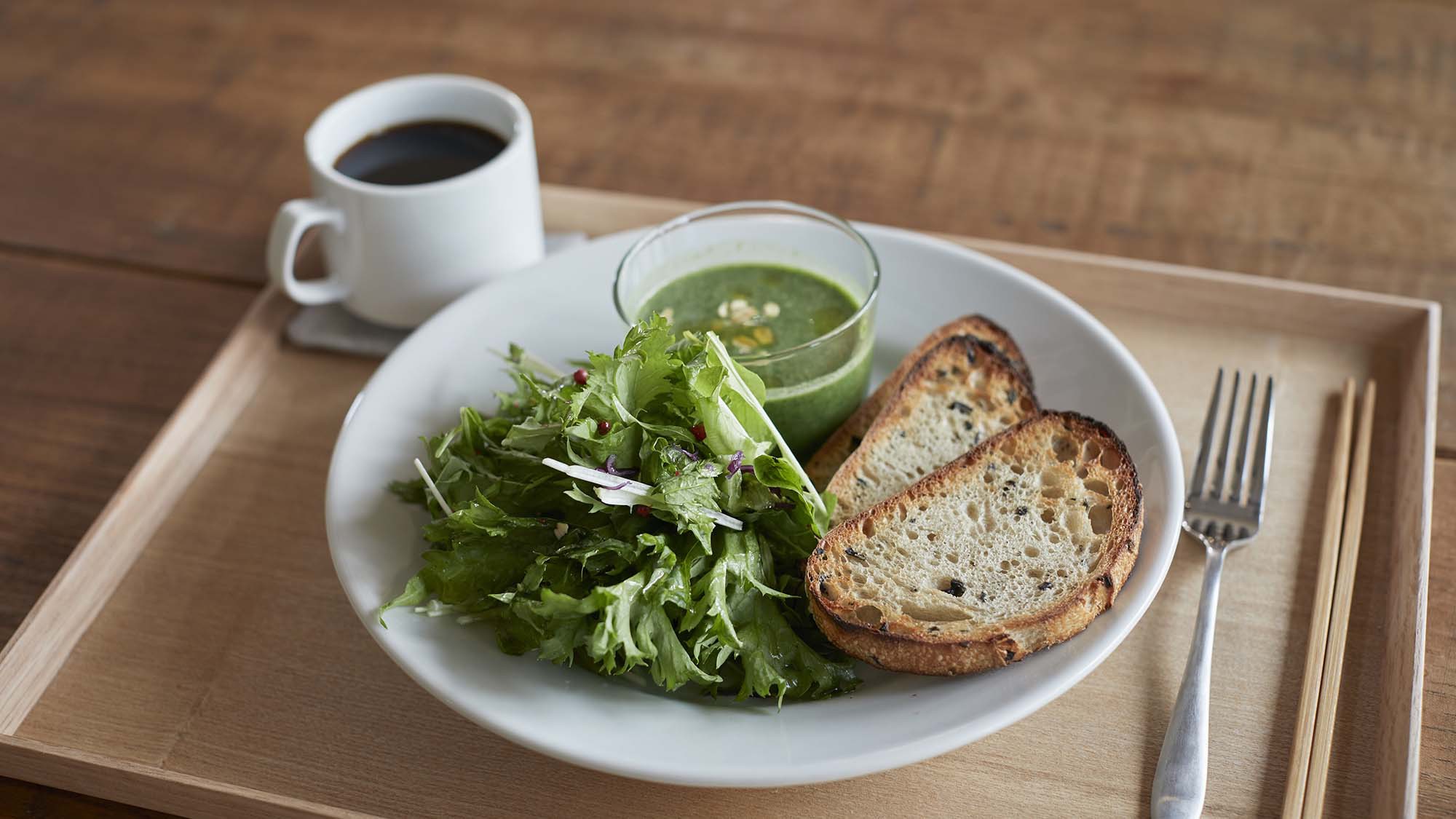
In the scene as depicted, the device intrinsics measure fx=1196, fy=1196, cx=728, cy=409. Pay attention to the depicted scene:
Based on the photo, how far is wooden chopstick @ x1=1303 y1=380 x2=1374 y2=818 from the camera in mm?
1588

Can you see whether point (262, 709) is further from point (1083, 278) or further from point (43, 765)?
point (1083, 278)

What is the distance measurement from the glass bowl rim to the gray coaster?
0.49 m

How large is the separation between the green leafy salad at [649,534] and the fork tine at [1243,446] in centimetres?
71

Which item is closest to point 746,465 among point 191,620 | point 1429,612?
point 191,620

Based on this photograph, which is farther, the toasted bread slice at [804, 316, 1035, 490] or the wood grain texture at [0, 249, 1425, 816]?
the toasted bread slice at [804, 316, 1035, 490]

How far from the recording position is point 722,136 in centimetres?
312

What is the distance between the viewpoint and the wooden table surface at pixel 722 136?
8.45 feet

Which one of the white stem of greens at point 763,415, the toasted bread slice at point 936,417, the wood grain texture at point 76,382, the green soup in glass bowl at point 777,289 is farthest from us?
the wood grain texture at point 76,382

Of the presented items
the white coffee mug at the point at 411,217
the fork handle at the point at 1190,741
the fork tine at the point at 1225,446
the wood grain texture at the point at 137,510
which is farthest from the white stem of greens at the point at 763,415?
the wood grain texture at the point at 137,510

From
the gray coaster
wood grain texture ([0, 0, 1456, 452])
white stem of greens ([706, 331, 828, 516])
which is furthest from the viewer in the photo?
wood grain texture ([0, 0, 1456, 452])

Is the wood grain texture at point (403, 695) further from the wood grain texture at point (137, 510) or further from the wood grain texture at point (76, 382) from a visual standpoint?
the wood grain texture at point (76, 382)

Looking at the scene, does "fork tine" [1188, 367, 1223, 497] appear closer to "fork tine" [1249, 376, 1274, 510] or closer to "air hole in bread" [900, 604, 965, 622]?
"fork tine" [1249, 376, 1274, 510]

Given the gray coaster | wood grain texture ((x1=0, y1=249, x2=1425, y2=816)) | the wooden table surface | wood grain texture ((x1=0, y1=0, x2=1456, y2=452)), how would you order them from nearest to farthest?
wood grain texture ((x1=0, y1=249, x2=1425, y2=816))
the gray coaster
the wooden table surface
wood grain texture ((x1=0, y1=0, x2=1456, y2=452))

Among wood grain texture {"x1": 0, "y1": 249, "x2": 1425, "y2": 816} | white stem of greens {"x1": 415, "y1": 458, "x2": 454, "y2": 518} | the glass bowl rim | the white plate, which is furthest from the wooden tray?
the glass bowl rim
